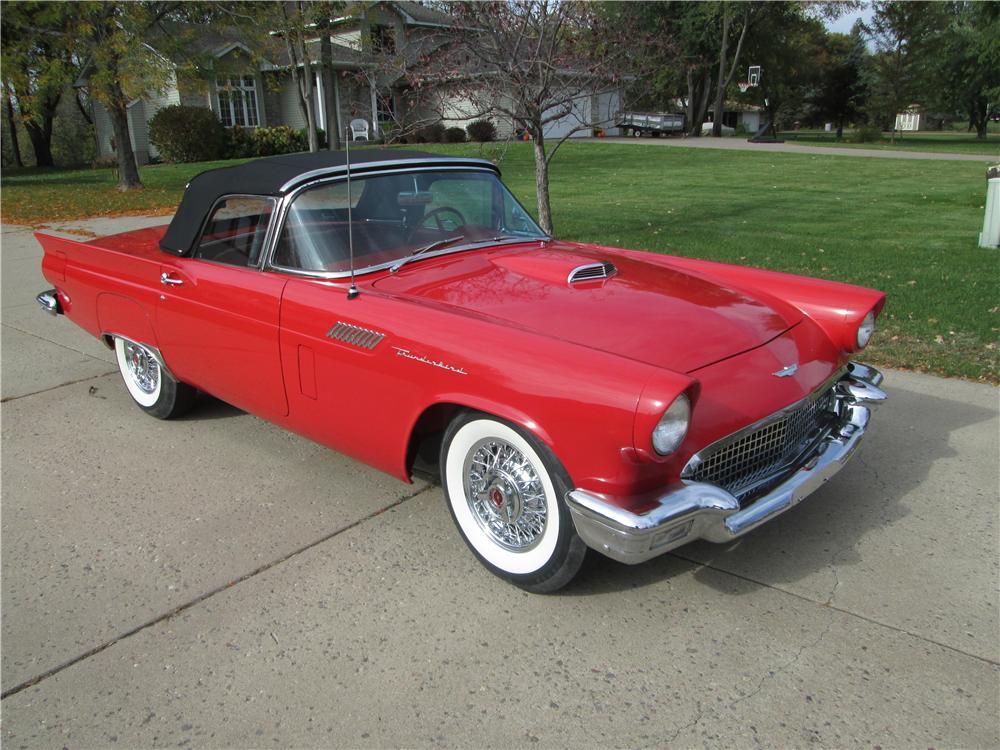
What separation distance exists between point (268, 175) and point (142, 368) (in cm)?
160

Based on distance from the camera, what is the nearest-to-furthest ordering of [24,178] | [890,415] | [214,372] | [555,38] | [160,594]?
[160,594], [214,372], [890,415], [555,38], [24,178]

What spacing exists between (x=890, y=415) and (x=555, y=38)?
Answer: 5.12m

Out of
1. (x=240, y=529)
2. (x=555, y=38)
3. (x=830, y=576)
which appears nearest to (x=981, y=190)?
(x=555, y=38)

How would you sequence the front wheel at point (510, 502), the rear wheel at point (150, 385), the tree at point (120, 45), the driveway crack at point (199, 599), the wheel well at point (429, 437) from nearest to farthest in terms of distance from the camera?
the driveway crack at point (199, 599) → the front wheel at point (510, 502) → the wheel well at point (429, 437) → the rear wheel at point (150, 385) → the tree at point (120, 45)

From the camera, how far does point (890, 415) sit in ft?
14.9

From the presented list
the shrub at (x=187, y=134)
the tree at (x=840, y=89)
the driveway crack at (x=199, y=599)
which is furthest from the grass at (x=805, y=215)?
the tree at (x=840, y=89)

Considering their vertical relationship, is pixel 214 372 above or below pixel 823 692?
above

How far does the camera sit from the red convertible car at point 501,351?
2535 mm

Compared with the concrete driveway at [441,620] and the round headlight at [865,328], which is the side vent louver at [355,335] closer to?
the concrete driveway at [441,620]

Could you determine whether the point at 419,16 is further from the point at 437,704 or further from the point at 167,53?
the point at 437,704

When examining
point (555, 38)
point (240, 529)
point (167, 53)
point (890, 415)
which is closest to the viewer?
point (240, 529)

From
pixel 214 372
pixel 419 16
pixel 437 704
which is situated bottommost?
pixel 437 704

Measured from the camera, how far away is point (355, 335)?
317cm

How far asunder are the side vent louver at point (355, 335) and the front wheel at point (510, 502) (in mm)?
465
